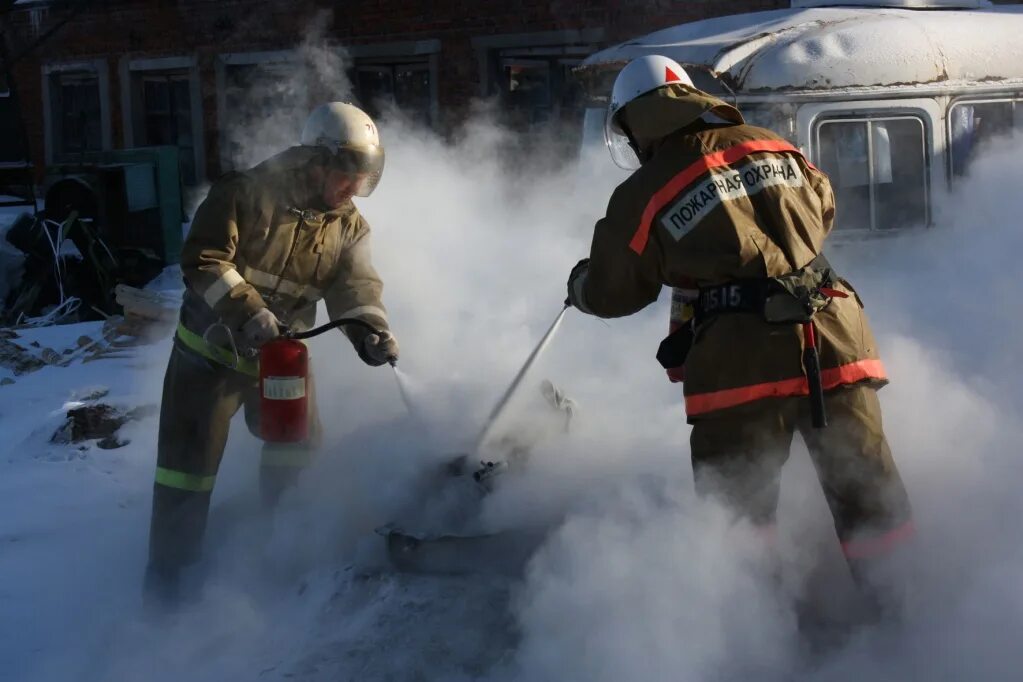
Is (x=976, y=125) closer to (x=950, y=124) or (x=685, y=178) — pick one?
(x=950, y=124)

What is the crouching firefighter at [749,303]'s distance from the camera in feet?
9.91

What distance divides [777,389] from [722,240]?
0.45 meters

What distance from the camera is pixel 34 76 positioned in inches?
676

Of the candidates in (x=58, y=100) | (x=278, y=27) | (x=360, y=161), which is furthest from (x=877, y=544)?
(x=58, y=100)

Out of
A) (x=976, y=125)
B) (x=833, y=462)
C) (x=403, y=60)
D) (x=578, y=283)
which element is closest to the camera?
(x=833, y=462)

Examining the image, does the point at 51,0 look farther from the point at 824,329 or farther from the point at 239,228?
the point at 824,329

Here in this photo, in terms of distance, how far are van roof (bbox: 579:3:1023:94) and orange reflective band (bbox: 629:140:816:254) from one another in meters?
2.79

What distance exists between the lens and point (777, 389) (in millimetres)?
3059

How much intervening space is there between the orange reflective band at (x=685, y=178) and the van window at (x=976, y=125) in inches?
134

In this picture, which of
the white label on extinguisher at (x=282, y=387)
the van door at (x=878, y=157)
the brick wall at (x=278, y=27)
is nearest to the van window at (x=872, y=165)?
the van door at (x=878, y=157)

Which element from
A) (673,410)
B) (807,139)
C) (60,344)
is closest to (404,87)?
(60,344)

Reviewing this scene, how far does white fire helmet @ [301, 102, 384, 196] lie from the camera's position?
402 cm

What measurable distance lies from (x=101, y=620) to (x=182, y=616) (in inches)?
11.5

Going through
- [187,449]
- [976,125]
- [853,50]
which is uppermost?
[853,50]
